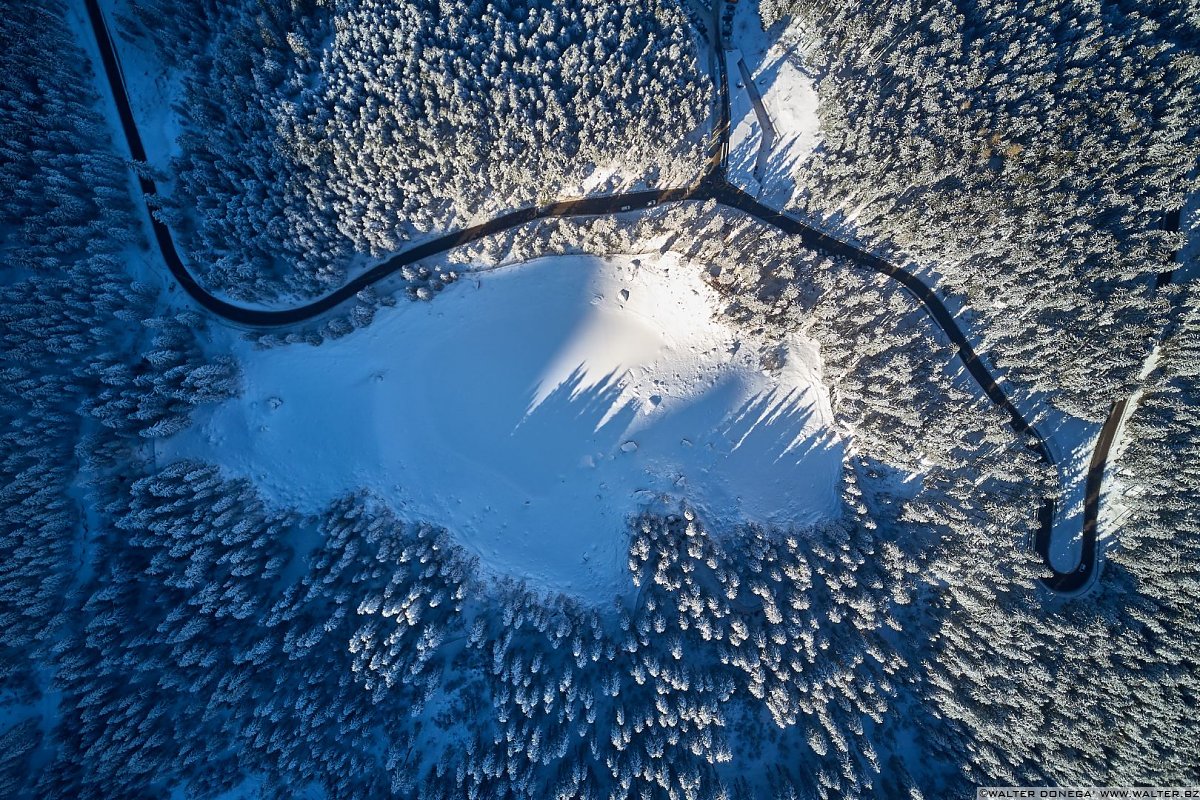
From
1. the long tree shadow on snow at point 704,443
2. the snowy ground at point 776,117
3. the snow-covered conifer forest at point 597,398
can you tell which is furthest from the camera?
the snowy ground at point 776,117

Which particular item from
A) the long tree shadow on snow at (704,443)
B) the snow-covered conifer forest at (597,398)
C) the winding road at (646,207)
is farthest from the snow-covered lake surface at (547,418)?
the winding road at (646,207)

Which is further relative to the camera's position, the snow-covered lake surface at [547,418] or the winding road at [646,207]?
the winding road at [646,207]

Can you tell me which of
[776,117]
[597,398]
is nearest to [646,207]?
[776,117]

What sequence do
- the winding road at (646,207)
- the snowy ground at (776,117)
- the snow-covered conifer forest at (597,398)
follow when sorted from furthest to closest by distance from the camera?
the snowy ground at (776,117) < the winding road at (646,207) < the snow-covered conifer forest at (597,398)

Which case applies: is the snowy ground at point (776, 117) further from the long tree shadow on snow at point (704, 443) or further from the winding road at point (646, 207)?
the long tree shadow on snow at point (704, 443)

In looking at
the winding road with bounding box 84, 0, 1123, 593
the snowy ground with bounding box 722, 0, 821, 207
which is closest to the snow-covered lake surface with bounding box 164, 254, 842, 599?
the winding road with bounding box 84, 0, 1123, 593

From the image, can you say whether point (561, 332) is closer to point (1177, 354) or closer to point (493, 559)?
point (493, 559)
